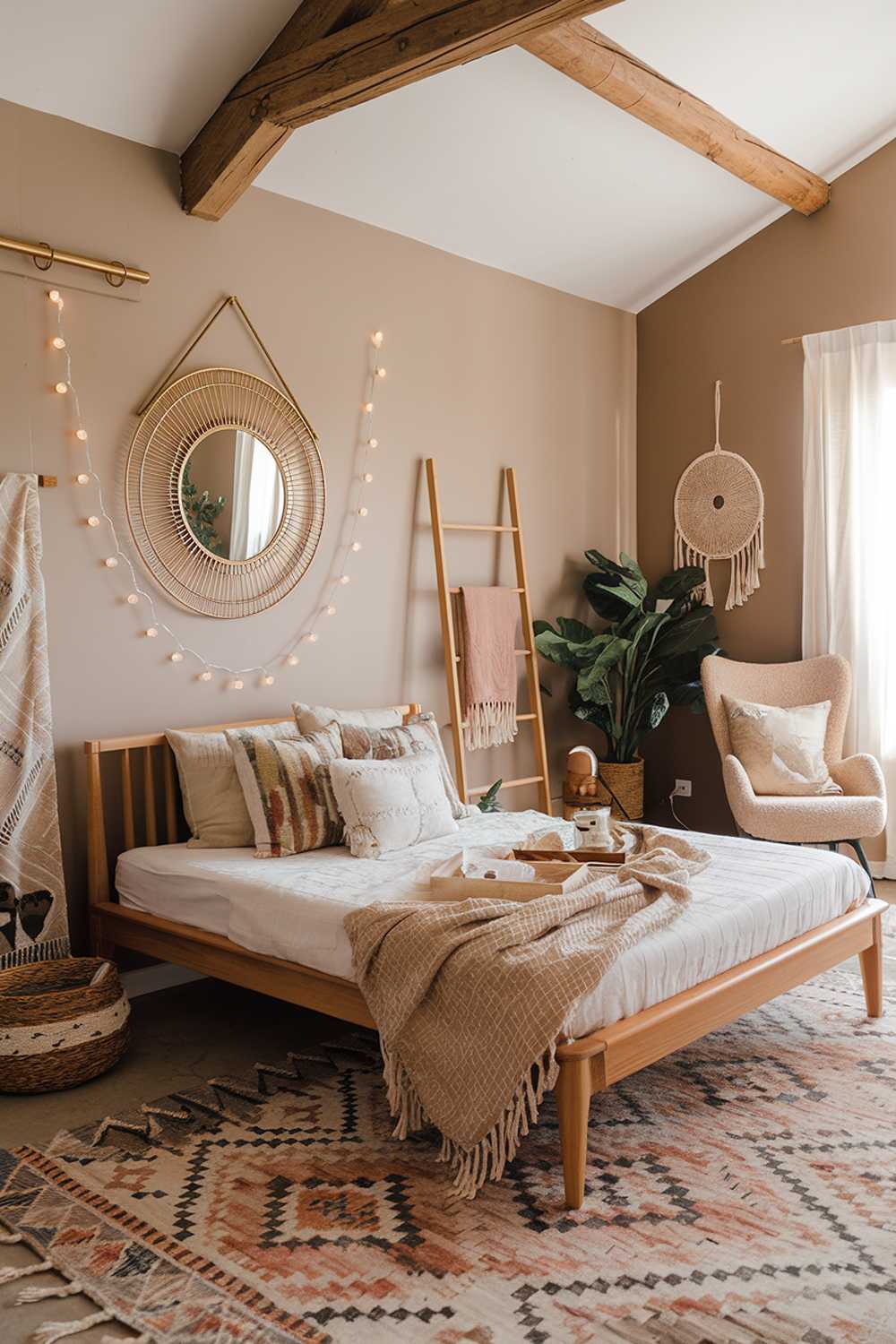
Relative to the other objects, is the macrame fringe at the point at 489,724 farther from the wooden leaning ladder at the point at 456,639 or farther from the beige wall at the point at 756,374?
the beige wall at the point at 756,374

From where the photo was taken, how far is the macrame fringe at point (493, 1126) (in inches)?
87.7

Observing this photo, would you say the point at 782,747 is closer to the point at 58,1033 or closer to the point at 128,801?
the point at 128,801

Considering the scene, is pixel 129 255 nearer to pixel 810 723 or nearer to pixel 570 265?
pixel 570 265

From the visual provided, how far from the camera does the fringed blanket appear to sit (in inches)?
125

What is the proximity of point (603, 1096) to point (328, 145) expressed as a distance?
311 cm

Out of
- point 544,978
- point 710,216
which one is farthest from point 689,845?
point 710,216

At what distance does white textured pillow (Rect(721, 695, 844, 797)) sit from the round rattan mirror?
1.88 meters

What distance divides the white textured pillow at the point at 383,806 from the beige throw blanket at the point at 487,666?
Answer: 1137 millimetres

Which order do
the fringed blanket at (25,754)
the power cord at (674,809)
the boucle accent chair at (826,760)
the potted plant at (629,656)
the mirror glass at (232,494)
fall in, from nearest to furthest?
the fringed blanket at (25,754)
the mirror glass at (232,494)
the boucle accent chair at (826,760)
the potted plant at (629,656)
the power cord at (674,809)

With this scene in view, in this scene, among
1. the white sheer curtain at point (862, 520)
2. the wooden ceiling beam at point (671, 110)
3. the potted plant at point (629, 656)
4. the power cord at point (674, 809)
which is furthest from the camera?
the power cord at point (674, 809)

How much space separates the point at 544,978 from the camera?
7.41ft

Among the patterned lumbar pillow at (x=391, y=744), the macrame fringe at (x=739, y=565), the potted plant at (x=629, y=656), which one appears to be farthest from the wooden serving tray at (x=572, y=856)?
the macrame fringe at (x=739, y=565)

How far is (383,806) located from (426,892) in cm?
55

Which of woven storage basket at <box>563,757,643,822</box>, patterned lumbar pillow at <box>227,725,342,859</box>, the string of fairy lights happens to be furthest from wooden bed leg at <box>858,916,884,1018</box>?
the string of fairy lights
